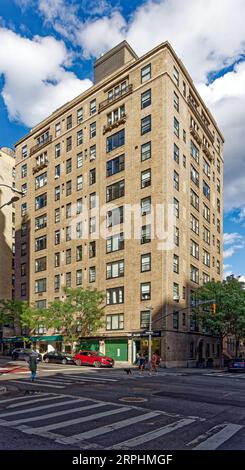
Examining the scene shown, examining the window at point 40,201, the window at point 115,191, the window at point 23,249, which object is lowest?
the window at point 23,249

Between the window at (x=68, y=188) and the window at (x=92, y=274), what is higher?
the window at (x=68, y=188)

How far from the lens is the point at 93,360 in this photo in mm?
42406

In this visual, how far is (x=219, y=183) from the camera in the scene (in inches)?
2990

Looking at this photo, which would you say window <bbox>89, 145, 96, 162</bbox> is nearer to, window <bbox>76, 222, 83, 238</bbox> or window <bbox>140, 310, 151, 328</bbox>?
window <bbox>76, 222, 83, 238</bbox>

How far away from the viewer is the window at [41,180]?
230 feet

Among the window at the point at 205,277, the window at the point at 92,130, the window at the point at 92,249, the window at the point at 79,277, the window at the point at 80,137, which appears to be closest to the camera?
the window at the point at 92,249

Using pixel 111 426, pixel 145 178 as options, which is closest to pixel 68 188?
pixel 145 178

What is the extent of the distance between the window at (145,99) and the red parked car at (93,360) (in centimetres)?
3202

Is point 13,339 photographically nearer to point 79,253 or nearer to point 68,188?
point 79,253

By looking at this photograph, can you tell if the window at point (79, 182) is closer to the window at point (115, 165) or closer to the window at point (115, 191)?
the window at point (115, 165)

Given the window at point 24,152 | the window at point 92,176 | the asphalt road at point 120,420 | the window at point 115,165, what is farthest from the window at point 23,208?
the asphalt road at point 120,420

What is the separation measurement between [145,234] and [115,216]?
5.80m
